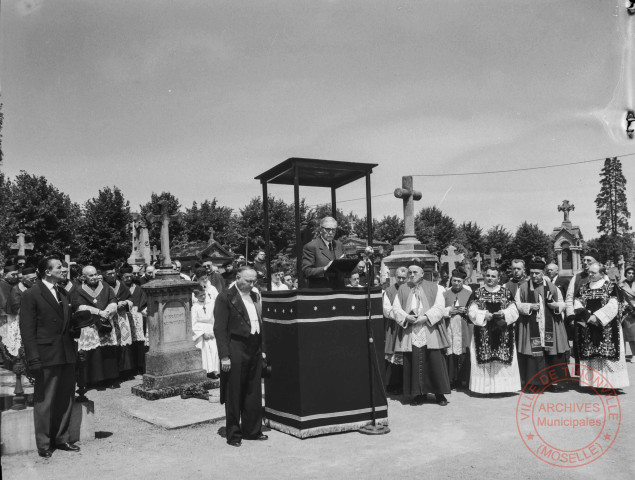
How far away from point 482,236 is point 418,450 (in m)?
56.9

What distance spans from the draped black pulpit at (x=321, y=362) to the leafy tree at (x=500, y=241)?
54.0 metres

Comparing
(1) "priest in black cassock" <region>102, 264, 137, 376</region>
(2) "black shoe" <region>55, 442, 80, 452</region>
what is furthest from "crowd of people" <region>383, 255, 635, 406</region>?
(1) "priest in black cassock" <region>102, 264, 137, 376</region>

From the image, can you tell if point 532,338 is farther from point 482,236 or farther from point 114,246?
point 482,236

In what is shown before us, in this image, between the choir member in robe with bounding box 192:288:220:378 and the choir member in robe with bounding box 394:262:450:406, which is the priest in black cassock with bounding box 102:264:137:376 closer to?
the choir member in robe with bounding box 192:288:220:378

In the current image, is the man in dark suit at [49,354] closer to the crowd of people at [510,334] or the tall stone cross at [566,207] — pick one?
the crowd of people at [510,334]

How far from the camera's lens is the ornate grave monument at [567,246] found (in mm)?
32781

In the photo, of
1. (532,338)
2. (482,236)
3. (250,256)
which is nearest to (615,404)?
(532,338)

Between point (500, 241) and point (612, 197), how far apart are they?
97.0ft

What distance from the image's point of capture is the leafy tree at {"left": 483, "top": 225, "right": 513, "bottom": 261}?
58188 millimetres

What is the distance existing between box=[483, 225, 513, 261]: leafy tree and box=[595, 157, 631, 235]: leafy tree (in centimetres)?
2548

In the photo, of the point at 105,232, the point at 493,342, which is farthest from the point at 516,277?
the point at 105,232

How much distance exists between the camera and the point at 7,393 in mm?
5824

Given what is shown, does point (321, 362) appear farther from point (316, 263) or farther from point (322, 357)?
point (316, 263)

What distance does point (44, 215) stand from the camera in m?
38.6
